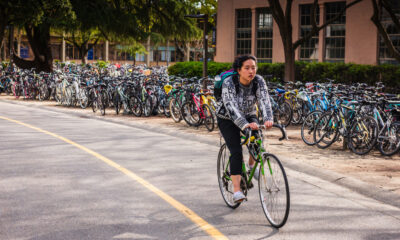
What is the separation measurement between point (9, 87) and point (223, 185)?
2289 cm

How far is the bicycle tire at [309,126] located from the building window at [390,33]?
13941 millimetres

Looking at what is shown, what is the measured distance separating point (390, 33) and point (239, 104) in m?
21.2

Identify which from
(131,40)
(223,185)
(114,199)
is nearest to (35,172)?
(114,199)

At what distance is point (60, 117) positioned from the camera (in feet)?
57.5

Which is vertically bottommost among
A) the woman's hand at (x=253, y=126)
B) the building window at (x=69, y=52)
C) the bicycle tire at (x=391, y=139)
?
the bicycle tire at (x=391, y=139)

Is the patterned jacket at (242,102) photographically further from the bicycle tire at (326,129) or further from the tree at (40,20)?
the tree at (40,20)

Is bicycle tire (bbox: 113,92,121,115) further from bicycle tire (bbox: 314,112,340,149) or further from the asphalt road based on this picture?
bicycle tire (bbox: 314,112,340,149)

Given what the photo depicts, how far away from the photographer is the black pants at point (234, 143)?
5.98m

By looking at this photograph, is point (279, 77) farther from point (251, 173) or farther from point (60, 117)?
point (251, 173)

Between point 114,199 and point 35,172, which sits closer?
point 114,199

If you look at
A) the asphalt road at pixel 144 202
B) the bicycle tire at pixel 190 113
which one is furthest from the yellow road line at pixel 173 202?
the bicycle tire at pixel 190 113

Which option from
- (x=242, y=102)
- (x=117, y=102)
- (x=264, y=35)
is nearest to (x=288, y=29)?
(x=117, y=102)

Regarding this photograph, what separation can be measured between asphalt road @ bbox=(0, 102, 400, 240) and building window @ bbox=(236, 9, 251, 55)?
69.9 feet

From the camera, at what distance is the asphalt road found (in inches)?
218
